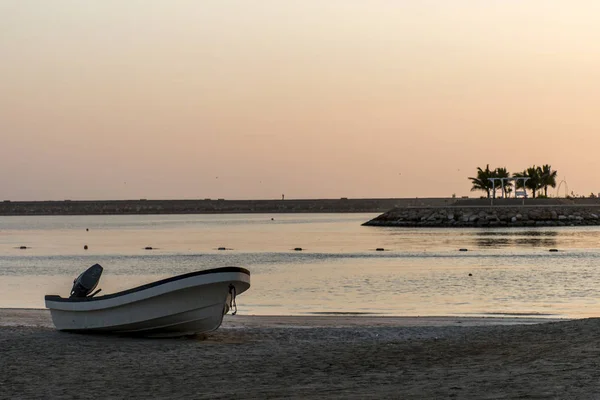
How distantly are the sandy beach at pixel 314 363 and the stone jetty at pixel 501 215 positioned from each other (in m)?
94.9

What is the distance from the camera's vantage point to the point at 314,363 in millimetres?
14453

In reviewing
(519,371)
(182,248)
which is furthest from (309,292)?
(182,248)

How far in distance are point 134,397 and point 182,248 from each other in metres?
60.0

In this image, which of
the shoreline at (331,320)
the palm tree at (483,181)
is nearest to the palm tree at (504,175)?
the palm tree at (483,181)

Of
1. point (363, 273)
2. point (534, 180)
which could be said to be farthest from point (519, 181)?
point (363, 273)

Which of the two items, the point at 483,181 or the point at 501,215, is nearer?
the point at 501,215

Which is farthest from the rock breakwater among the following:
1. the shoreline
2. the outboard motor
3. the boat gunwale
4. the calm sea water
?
the boat gunwale

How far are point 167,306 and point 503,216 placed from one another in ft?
330

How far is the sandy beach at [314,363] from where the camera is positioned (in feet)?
38.3

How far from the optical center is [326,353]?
15.6m

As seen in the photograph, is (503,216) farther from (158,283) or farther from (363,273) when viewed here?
(158,283)

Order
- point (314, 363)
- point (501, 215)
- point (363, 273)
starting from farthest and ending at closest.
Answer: point (501, 215)
point (363, 273)
point (314, 363)

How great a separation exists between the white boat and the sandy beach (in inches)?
11.3

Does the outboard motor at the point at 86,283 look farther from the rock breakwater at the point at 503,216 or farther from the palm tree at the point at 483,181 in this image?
the palm tree at the point at 483,181
